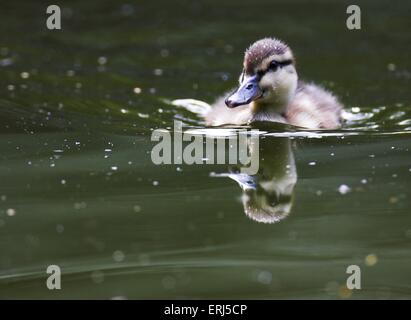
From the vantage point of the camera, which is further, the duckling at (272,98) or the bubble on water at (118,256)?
the duckling at (272,98)

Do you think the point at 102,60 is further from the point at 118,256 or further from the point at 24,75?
the point at 118,256

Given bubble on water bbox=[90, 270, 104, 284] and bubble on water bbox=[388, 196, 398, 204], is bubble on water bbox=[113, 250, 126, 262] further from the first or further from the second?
bubble on water bbox=[388, 196, 398, 204]

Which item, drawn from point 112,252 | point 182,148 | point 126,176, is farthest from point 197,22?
point 112,252

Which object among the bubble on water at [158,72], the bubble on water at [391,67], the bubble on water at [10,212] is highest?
the bubble on water at [391,67]

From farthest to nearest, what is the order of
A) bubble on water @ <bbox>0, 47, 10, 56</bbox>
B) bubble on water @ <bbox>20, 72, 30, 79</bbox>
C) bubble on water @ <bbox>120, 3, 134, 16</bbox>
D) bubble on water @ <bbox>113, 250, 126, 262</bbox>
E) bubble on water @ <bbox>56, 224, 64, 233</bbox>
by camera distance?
bubble on water @ <bbox>120, 3, 134, 16</bbox>, bubble on water @ <bbox>0, 47, 10, 56</bbox>, bubble on water @ <bbox>20, 72, 30, 79</bbox>, bubble on water @ <bbox>56, 224, 64, 233</bbox>, bubble on water @ <bbox>113, 250, 126, 262</bbox>

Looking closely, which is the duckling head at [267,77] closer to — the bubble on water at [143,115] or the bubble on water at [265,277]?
the bubble on water at [143,115]

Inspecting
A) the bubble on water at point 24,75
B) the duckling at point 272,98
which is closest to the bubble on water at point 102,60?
the bubble on water at point 24,75

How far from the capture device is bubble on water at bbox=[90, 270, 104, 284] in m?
3.29

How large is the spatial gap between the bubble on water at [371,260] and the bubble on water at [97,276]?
0.98 m

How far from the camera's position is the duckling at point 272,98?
228 inches

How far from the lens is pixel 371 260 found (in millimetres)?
3449

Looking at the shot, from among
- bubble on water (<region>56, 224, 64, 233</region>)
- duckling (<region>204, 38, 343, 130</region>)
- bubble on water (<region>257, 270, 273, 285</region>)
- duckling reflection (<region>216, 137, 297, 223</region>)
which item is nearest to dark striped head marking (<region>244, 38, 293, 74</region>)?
duckling (<region>204, 38, 343, 130</region>)

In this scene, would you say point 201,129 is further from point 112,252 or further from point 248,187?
point 112,252

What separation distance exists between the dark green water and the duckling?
0.22 m
